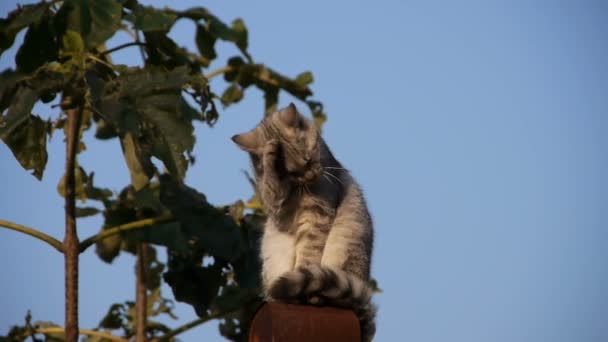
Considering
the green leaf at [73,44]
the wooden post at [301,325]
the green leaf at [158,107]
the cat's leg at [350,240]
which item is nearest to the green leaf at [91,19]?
the green leaf at [73,44]

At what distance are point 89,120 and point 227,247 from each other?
4.63 feet

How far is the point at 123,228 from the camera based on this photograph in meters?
4.86

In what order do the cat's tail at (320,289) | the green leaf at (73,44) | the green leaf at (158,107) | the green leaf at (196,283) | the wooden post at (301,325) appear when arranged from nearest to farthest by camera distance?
the wooden post at (301,325) → the cat's tail at (320,289) → the green leaf at (158,107) → the green leaf at (73,44) → the green leaf at (196,283)

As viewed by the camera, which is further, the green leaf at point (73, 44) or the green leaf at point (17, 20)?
the green leaf at point (73, 44)

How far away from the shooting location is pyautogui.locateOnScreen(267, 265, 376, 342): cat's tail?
3.61m

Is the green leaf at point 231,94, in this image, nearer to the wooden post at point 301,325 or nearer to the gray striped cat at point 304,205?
the gray striped cat at point 304,205

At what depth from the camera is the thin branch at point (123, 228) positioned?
470 centimetres

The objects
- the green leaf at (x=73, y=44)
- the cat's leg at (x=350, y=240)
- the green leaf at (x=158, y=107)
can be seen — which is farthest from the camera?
the green leaf at (x=73, y=44)

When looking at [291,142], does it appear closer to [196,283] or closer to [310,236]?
[310,236]

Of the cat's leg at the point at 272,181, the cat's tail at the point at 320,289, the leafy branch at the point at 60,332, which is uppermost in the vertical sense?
the cat's leg at the point at 272,181

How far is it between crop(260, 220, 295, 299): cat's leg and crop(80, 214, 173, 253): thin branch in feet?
2.73

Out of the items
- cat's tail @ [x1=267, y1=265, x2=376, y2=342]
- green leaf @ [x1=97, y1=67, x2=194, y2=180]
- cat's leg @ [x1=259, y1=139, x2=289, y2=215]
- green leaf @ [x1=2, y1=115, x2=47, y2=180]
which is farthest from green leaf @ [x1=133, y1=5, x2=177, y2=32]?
cat's tail @ [x1=267, y1=265, x2=376, y2=342]

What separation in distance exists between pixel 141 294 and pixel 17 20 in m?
1.99

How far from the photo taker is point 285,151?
418cm
